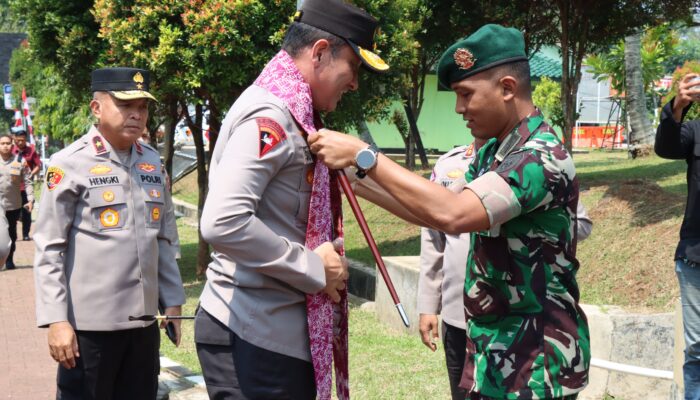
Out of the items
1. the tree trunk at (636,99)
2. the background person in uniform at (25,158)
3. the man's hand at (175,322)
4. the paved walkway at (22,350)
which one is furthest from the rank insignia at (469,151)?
the tree trunk at (636,99)

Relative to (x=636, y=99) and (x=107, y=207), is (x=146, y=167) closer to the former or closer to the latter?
(x=107, y=207)

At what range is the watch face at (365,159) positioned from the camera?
271 cm

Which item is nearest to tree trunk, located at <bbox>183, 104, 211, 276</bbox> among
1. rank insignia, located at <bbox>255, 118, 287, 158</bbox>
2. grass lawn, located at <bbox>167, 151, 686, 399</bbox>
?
grass lawn, located at <bbox>167, 151, 686, 399</bbox>

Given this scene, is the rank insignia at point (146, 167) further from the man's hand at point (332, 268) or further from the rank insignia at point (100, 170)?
the man's hand at point (332, 268)

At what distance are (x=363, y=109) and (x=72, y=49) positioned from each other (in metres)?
3.73

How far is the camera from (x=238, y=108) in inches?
115

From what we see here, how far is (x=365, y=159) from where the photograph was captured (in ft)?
8.89

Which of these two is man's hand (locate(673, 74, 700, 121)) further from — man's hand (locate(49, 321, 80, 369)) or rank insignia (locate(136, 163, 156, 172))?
man's hand (locate(49, 321, 80, 369))

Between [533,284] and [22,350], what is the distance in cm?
687

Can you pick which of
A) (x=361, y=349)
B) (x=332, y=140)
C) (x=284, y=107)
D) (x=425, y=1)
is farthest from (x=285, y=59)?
(x=425, y=1)

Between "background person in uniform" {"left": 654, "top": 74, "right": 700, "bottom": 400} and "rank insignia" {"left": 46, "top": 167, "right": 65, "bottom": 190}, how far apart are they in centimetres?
329

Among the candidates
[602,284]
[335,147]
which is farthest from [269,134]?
[602,284]

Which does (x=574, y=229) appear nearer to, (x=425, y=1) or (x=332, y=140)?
(x=332, y=140)

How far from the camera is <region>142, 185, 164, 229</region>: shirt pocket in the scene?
443 cm
